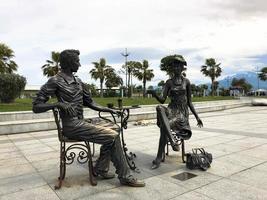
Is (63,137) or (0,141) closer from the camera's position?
(63,137)

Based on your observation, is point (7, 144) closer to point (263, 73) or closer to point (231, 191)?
point (231, 191)

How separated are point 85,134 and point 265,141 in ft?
17.8

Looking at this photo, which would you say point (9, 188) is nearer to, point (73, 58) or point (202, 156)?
point (73, 58)

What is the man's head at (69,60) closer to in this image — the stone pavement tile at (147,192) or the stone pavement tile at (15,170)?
the stone pavement tile at (147,192)

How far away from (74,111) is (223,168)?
2.71 meters

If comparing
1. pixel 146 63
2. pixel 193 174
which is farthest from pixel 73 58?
pixel 146 63

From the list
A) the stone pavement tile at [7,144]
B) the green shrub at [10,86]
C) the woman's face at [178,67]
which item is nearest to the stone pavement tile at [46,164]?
the stone pavement tile at [7,144]

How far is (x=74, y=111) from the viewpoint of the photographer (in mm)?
3678

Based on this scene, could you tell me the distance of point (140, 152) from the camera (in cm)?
599

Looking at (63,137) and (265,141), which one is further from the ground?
(63,137)

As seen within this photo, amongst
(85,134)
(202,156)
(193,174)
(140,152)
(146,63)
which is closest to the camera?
(85,134)

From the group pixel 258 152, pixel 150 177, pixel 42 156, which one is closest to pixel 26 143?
pixel 42 156

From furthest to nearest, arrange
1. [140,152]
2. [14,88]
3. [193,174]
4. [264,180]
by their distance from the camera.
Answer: [14,88], [140,152], [193,174], [264,180]

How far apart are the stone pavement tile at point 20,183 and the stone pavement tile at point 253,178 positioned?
115 inches
